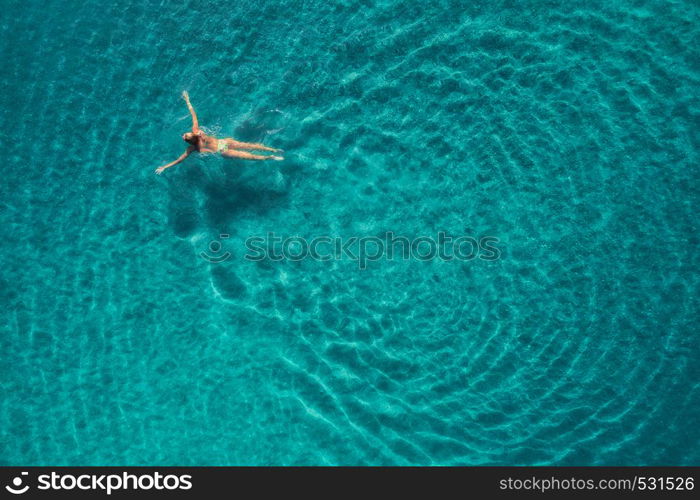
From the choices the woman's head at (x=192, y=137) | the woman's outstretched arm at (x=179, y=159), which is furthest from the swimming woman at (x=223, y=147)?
the woman's head at (x=192, y=137)

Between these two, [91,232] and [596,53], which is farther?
[91,232]

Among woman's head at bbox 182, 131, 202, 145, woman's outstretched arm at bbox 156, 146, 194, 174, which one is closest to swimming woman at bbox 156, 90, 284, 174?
woman's outstretched arm at bbox 156, 146, 194, 174

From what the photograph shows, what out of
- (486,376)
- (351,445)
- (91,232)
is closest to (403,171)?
(486,376)

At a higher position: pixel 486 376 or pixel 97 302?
pixel 97 302

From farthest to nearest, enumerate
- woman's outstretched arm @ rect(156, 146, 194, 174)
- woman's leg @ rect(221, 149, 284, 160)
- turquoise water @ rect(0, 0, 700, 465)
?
woman's leg @ rect(221, 149, 284, 160), turquoise water @ rect(0, 0, 700, 465), woman's outstretched arm @ rect(156, 146, 194, 174)

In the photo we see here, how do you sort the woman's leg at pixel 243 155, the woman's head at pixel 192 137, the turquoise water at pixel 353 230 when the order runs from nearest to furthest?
the woman's head at pixel 192 137
the turquoise water at pixel 353 230
the woman's leg at pixel 243 155

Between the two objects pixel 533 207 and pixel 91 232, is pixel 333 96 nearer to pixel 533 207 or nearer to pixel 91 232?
pixel 533 207

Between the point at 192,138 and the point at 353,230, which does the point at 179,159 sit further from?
the point at 353,230

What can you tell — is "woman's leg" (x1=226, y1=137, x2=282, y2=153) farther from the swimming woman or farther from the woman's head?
the woman's head

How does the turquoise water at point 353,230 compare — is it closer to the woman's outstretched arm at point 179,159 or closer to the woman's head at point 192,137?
the woman's outstretched arm at point 179,159
